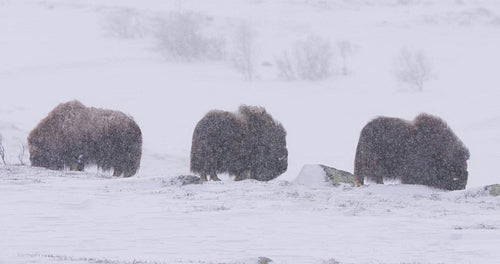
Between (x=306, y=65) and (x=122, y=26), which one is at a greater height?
(x=122, y=26)

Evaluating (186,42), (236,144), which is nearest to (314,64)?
(186,42)

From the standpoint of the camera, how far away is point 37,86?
135 ft

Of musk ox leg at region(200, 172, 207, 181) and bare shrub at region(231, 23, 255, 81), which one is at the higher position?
bare shrub at region(231, 23, 255, 81)

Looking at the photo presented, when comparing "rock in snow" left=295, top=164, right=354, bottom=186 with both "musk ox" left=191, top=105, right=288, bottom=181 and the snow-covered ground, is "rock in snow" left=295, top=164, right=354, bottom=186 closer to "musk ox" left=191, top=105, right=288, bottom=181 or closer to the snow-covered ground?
the snow-covered ground

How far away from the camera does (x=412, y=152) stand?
12508 millimetres

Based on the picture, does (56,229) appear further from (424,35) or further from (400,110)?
(424,35)

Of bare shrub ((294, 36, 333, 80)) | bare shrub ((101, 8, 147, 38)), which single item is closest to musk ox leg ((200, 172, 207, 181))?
bare shrub ((294, 36, 333, 80))

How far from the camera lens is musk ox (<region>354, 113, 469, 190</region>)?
12523 mm

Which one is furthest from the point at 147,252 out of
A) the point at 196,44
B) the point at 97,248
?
the point at 196,44

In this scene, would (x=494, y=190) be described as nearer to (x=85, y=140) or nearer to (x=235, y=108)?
(x=85, y=140)

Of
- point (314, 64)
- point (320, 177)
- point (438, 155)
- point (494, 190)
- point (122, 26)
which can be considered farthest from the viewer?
point (122, 26)

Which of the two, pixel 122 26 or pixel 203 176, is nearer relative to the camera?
pixel 203 176

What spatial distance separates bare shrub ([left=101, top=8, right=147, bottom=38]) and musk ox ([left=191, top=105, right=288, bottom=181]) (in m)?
44.0

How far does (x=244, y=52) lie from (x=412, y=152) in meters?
39.0
